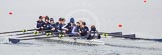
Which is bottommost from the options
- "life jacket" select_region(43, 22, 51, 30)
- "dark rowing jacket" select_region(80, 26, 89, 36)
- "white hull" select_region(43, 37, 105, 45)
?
"white hull" select_region(43, 37, 105, 45)

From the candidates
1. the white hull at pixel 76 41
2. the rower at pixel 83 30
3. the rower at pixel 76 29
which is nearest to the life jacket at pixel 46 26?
the white hull at pixel 76 41

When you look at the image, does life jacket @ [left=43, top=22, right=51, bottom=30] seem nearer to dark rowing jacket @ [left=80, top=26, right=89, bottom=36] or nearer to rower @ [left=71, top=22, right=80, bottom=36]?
rower @ [left=71, top=22, right=80, bottom=36]

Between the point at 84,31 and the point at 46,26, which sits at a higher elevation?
the point at 46,26

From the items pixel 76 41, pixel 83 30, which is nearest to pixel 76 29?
pixel 83 30

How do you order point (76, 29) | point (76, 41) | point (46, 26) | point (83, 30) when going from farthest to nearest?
point (46, 26) → point (76, 29) → point (83, 30) → point (76, 41)

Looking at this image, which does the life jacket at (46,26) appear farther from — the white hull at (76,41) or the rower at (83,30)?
the rower at (83,30)

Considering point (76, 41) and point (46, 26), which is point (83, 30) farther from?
point (46, 26)

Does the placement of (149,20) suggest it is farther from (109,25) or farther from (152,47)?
(152,47)

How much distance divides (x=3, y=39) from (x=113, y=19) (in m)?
7.79

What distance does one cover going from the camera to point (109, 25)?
97.8ft

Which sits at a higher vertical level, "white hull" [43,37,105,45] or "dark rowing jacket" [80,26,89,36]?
"dark rowing jacket" [80,26,89,36]

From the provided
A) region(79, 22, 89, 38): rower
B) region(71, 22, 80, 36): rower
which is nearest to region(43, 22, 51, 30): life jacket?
region(71, 22, 80, 36): rower

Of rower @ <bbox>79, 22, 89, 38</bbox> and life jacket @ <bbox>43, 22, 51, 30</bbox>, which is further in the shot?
life jacket @ <bbox>43, 22, 51, 30</bbox>

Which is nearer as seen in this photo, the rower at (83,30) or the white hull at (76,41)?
the white hull at (76,41)
